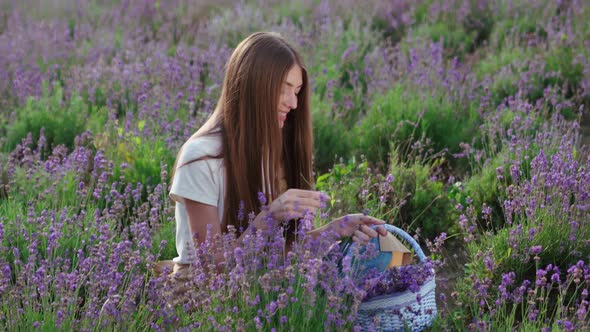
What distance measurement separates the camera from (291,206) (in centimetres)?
302

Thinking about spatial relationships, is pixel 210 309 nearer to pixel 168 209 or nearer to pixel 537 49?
pixel 168 209

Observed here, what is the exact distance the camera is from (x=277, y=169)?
3.50 metres

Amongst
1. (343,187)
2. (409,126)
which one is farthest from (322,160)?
(343,187)

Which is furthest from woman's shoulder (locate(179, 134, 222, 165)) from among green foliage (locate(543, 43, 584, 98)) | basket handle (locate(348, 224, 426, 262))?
green foliage (locate(543, 43, 584, 98))

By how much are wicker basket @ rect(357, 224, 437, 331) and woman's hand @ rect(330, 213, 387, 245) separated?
0.22m

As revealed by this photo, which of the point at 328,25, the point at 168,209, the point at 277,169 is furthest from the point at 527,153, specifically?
the point at 328,25

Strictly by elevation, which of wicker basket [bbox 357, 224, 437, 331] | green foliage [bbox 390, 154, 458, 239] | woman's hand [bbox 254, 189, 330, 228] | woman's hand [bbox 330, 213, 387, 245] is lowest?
green foliage [bbox 390, 154, 458, 239]

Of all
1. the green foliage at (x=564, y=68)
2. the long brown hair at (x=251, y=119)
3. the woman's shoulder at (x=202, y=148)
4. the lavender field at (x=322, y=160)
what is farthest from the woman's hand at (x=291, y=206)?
the green foliage at (x=564, y=68)

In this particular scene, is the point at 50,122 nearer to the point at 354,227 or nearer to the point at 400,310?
the point at 354,227

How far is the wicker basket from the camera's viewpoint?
118 inches

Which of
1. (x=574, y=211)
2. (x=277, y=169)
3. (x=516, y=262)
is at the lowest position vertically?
(x=516, y=262)

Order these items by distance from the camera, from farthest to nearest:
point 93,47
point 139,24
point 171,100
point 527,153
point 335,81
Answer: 1. point 139,24
2. point 93,47
3. point 335,81
4. point 171,100
5. point 527,153

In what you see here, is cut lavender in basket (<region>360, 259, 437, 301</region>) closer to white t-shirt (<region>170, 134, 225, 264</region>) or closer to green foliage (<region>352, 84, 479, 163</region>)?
white t-shirt (<region>170, 134, 225, 264</region>)

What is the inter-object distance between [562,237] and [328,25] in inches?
178
